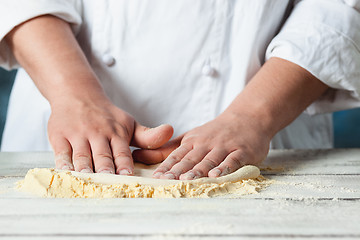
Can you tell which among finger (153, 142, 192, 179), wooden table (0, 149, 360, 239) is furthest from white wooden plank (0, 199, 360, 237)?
finger (153, 142, 192, 179)

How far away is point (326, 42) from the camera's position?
0.88 metres

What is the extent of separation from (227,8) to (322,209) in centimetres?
56

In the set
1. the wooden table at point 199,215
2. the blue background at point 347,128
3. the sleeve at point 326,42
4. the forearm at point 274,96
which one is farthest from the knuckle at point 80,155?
the blue background at point 347,128

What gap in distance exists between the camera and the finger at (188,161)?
2.20 feet

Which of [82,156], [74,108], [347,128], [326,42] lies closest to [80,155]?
[82,156]

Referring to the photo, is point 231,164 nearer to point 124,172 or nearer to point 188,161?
point 188,161

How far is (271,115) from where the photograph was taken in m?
0.85

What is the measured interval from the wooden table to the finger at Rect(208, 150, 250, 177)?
8cm

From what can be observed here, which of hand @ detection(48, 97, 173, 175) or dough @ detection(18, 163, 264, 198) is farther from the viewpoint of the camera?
hand @ detection(48, 97, 173, 175)

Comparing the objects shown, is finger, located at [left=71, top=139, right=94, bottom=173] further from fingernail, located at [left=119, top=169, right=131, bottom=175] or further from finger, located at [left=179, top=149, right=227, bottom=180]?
finger, located at [left=179, top=149, right=227, bottom=180]

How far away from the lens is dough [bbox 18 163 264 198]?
22.8 inches

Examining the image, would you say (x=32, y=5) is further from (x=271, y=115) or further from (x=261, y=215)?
(x=261, y=215)

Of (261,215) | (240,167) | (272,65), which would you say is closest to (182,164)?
(240,167)

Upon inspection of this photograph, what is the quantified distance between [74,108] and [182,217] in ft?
1.26
